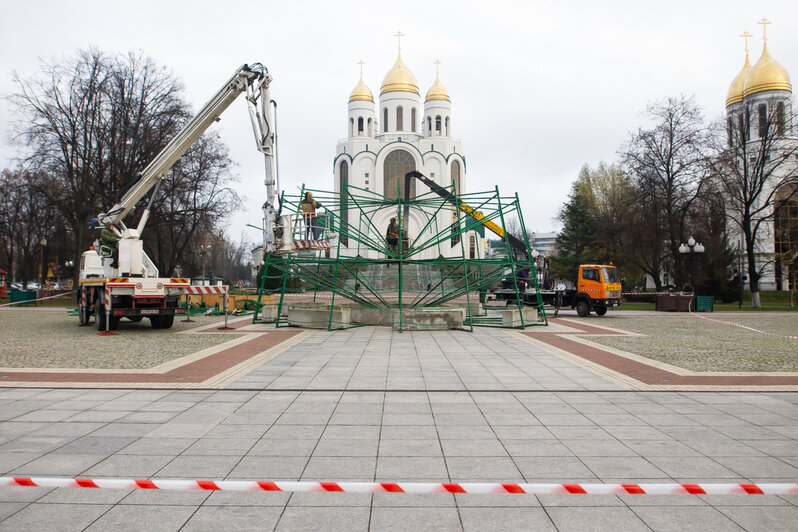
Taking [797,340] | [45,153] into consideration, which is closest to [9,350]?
[797,340]

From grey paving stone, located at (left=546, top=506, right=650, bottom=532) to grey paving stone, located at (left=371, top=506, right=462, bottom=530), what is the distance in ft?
2.05

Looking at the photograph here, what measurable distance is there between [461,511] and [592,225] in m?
50.1

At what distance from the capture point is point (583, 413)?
6285 mm

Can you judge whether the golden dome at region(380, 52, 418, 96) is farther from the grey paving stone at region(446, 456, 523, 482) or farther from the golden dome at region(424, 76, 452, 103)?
the grey paving stone at region(446, 456, 523, 482)

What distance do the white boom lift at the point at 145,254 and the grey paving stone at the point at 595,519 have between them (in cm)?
1382

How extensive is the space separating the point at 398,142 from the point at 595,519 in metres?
64.0

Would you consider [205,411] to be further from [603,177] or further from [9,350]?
[603,177]

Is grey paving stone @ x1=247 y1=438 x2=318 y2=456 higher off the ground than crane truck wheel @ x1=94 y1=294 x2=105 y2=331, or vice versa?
crane truck wheel @ x1=94 y1=294 x2=105 y2=331

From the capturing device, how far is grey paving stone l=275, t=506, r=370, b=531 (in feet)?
11.1

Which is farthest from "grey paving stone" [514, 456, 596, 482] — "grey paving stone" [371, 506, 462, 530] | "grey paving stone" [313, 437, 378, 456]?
"grey paving stone" [313, 437, 378, 456]

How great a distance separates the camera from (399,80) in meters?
68.4

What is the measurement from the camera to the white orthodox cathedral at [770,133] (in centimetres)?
3562

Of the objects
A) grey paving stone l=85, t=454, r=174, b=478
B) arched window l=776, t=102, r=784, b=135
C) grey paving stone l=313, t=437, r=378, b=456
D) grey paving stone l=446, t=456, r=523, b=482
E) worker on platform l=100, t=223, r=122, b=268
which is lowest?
grey paving stone l=446, t=456, r=523, b=482

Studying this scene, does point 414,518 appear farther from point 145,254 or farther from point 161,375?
point 145,254
